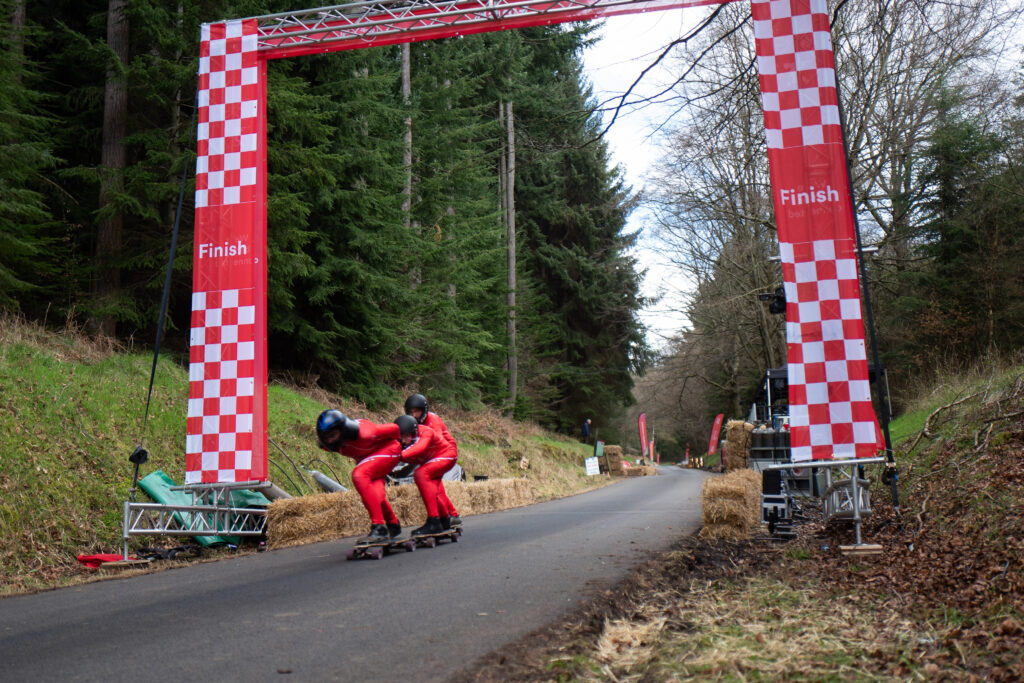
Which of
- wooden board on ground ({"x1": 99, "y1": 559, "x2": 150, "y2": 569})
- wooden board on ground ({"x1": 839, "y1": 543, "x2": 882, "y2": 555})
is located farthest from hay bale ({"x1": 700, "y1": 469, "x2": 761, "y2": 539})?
wooden board on ground ({"x1": 99, "y1": 559, "x2": 150, "y2": 569})

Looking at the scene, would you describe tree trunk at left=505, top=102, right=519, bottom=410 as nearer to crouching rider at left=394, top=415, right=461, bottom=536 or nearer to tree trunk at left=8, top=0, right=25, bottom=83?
tree trunk at left=8, top=0, right=25, bottom=83

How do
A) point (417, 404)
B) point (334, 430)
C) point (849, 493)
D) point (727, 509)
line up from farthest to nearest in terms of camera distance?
1. point (417, 404)
2. point (727, 509)
3. point (334, 430)
4. point (849, 493)

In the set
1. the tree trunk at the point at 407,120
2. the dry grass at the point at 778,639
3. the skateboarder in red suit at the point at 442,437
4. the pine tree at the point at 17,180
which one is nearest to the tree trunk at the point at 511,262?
the tree trunk at the point at 407,120

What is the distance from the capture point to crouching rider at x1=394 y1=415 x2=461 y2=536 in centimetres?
881

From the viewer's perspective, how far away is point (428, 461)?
364 inches

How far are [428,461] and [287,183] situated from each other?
28.9ft

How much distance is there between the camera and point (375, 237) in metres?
19.0

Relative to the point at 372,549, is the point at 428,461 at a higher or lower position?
higher

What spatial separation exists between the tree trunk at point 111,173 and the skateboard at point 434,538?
8.63 metres

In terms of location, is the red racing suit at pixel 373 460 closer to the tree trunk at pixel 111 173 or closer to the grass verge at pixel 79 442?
the grass verge at pixel 79 442

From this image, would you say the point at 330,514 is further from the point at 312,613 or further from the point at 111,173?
the point at 111,173

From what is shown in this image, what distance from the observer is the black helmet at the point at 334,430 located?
797cm

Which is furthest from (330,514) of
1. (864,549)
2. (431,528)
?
(864,549)

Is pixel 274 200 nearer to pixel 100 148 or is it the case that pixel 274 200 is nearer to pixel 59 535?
pixel 100 148
